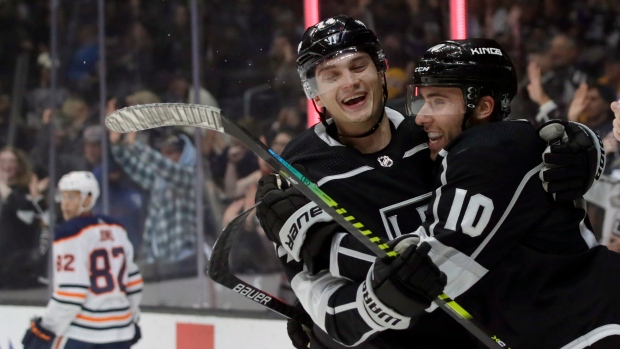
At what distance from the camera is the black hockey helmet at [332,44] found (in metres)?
1.91

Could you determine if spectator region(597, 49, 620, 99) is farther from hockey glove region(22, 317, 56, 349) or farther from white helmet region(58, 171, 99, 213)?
hockey glove region(22, 317, 56, 349)

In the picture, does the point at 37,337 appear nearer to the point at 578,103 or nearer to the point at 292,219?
the point at 578,103

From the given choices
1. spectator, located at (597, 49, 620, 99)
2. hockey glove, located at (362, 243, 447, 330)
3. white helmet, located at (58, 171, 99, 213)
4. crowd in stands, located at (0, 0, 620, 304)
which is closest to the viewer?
hockey glove, located at (362, 243, 447, 330)

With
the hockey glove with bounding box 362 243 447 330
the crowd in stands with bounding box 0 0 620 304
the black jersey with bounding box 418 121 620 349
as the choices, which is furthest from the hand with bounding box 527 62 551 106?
the hockey glove with bounding box 362 243 447 330

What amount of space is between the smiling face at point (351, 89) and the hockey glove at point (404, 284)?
369mm

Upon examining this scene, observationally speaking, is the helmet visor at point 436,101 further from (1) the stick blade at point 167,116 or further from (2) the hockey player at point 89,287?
(2) the hockey player at point 89,287

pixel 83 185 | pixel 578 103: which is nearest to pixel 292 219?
pixel 578 103

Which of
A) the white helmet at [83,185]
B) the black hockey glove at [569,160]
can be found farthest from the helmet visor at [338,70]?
the white helmet at [83,185]

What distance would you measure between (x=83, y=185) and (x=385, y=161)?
2628mm

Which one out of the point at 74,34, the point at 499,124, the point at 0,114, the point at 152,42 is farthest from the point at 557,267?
the point at 0,114

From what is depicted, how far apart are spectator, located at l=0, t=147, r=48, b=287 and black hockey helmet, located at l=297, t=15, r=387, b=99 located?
3.11 meters

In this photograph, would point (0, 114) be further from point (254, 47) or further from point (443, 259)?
point (443, 259)

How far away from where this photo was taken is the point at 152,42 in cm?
452

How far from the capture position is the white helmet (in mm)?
4258
